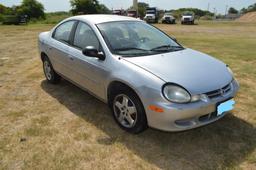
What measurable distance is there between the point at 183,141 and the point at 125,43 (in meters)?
1.62

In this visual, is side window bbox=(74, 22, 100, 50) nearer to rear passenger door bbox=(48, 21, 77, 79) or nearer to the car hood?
rear passenger door bbox=(48, 21, 77, 79)

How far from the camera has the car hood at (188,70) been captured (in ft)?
9.64

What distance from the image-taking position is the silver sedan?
2857 millimetres

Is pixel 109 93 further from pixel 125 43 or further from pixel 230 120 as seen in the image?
pixel 230 120

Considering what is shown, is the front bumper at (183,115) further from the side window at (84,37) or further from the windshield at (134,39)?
the side window at (84,37)

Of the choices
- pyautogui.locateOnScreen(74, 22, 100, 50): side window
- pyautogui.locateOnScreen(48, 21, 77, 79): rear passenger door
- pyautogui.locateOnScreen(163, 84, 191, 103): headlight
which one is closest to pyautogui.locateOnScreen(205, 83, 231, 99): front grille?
pyautogui.locateOnScreen(163, 84, 191, 103): headlight

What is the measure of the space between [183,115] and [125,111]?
87 centimetres

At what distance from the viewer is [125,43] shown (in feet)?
12.1

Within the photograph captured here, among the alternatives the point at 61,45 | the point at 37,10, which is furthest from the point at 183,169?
the point at 37,10

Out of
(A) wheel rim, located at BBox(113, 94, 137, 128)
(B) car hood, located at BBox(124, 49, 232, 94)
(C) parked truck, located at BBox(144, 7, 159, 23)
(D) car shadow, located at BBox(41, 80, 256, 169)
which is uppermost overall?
(C) parked truck, located at BBox(144, 7, 159, 23)

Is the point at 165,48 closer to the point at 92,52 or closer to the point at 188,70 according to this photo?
the point at 188,70

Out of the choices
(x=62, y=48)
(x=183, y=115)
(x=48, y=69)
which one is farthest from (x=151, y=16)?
(x=183, y=115)

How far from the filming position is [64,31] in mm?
4711

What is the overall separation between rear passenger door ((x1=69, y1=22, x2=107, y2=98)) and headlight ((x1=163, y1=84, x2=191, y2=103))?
3.29 ft
